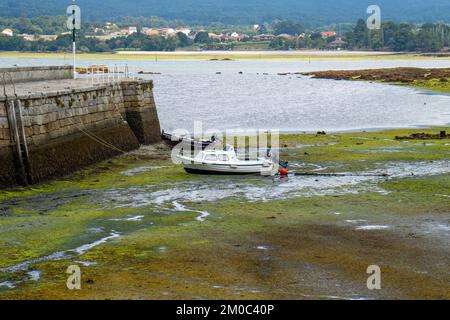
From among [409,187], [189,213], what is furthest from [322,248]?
[409,187]

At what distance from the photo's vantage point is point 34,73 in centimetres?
5203

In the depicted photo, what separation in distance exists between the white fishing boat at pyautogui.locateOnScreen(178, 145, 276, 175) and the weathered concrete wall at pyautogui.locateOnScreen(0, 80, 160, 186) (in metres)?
5.73

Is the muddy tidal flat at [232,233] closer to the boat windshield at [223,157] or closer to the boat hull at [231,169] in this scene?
the boat hull at [231,169]

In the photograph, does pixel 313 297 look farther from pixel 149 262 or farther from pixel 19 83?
pixel 19 83

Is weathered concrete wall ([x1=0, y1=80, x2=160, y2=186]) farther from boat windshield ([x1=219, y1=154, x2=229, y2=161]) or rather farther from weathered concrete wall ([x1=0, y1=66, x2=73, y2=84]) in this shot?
boat windshield ([x1=219, y1=154, x2=229, y2=161])

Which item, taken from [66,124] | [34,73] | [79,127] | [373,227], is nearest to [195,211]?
[373,227]

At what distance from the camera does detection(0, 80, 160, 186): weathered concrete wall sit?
37750 mm

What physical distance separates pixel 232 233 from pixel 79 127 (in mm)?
18273

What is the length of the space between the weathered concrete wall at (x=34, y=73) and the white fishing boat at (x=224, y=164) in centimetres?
1134

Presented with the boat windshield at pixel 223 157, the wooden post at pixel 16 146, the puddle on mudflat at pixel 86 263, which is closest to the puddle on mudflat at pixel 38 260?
the puddle on mudflat at pixel 86 263

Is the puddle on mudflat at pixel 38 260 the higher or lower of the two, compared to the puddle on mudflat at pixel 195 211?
higher

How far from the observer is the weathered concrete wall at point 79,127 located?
1486 inches

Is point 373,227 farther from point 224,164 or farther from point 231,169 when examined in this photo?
point 224,164

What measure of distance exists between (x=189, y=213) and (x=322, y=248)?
6.94 meters
